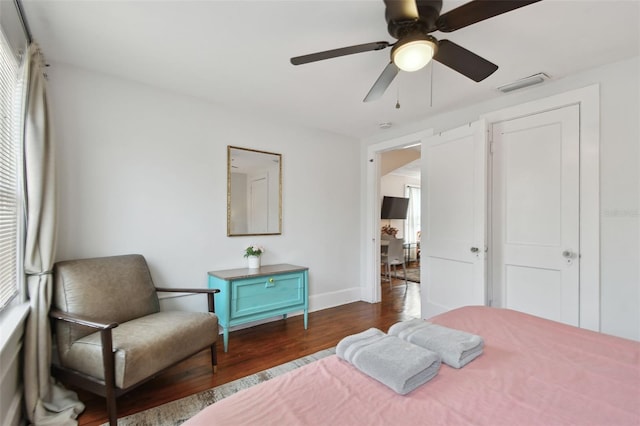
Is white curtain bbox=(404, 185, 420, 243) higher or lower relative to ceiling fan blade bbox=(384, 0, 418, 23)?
lower

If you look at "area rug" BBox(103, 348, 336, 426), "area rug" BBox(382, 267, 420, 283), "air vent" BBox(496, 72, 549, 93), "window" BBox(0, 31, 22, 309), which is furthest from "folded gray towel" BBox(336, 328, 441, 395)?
"area rug" BBox(382, 267, 420, 283)

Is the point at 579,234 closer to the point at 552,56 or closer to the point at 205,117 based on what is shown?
the point at 552,56

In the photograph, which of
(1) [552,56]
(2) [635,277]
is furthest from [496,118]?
(2) [635,277]

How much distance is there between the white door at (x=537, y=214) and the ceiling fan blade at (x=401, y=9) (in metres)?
1.99

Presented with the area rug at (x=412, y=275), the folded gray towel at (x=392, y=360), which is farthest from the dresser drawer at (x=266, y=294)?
the area rug at (x=412, y=275)

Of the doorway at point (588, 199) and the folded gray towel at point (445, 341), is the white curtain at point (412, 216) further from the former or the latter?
the folded gray towel at point (445, 341)

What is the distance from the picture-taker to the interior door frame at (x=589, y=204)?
2.33 m

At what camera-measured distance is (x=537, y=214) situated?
2652 millimetres

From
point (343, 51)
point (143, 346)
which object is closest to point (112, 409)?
point (143, 346)

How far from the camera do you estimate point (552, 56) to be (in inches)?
86.4

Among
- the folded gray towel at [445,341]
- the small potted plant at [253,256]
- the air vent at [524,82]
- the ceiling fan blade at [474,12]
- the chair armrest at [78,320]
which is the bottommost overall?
the chair armrest at [78,320]

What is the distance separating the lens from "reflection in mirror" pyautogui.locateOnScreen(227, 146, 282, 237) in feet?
10.6

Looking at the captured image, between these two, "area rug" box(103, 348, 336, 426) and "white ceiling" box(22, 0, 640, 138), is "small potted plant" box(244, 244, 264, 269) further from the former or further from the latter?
"white ceiling" box(22, 0, 640, 138)

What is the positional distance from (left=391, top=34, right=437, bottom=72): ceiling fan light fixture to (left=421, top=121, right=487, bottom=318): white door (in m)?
1.55
